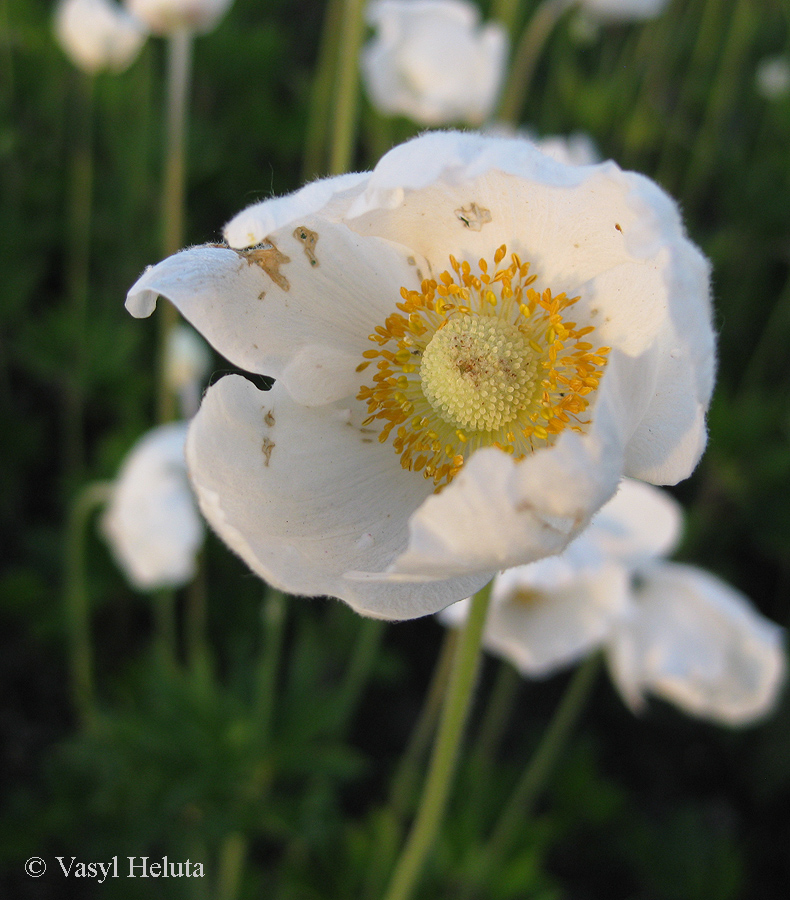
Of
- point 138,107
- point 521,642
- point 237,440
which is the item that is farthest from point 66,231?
point 237,440

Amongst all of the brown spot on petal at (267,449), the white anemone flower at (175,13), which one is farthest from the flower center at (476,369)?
the white anemone flower at (175,13)

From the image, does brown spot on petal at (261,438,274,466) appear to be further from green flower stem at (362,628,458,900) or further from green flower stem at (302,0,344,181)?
green flower stem at (302,0,344,181)

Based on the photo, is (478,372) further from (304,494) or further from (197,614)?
(197,614)

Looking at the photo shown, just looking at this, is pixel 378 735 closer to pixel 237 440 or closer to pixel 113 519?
pixel 113 519

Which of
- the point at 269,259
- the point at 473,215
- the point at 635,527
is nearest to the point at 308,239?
the point at 269,259

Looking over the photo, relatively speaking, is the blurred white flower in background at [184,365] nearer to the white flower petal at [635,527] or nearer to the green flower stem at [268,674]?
the green flower stem at [268,674]

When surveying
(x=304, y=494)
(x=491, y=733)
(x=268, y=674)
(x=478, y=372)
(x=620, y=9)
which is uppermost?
(x=620, y=9)

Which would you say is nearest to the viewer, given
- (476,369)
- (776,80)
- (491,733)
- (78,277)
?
(476,369)
